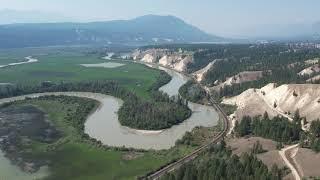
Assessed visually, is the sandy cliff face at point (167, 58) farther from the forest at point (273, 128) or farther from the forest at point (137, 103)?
the forest at point (273, 128)

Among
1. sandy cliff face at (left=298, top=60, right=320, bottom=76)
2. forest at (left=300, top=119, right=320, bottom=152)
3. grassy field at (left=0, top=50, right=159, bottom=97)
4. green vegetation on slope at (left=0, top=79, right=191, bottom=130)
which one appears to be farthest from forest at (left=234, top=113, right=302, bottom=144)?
grassy field at (left=0, top=50, right=159, bottom=97)

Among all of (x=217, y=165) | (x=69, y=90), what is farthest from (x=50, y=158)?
(x=69, y=90)

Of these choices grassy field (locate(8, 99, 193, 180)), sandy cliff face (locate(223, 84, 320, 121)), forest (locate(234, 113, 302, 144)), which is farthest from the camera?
sandy cliff face (locate(223, 84, 320, 121))

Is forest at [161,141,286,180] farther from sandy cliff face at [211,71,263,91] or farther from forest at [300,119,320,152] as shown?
sandy cliff face at [211,71,263,91]

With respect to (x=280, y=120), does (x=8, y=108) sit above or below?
below

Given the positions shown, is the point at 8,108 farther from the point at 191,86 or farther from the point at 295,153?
the point at 295,153

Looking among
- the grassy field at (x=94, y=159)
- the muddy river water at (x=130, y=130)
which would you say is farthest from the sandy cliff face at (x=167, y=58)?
the grassy field at (x=94, y=159)
